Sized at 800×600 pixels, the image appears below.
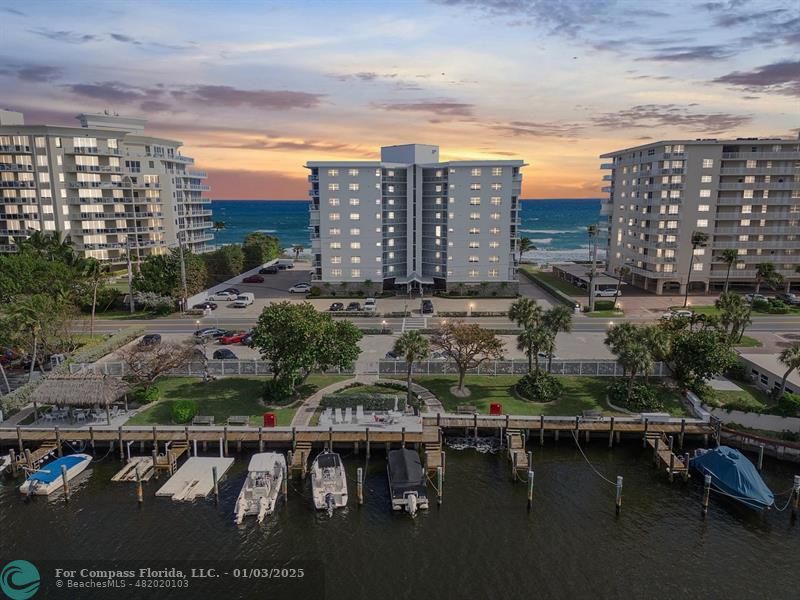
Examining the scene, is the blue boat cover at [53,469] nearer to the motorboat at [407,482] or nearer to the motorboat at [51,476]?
the motorboat at [51,476]

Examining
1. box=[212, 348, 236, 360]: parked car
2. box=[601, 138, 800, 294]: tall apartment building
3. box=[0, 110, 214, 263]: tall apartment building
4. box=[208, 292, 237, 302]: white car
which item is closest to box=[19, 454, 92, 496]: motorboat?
box=[212, 348, 236, 360]: parked car

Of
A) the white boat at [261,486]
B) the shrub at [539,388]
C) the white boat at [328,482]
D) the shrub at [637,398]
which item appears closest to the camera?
the white boat at [261,486]

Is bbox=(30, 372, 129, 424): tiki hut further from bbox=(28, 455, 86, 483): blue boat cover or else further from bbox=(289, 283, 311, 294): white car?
bbox=(289, 283, 311, 294): white car

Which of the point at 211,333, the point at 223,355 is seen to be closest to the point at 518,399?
the point at 223,355

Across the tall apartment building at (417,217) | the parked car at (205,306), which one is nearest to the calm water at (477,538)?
the parked car at (205,306)

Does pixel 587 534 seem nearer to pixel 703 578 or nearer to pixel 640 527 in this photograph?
pixel 640 527

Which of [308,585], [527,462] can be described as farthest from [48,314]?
[527,462]
